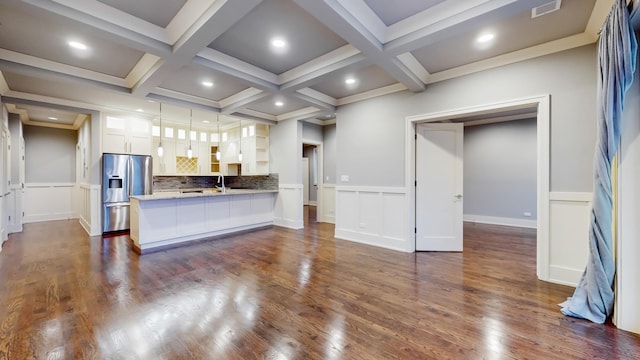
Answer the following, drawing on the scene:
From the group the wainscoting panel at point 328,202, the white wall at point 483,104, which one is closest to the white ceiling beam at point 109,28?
the white wall at point 483,104

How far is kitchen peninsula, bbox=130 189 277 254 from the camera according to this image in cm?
427

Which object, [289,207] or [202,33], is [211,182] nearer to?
[289,207]

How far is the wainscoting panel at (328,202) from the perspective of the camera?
7.15 meters

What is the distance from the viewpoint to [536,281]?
305 centimetres

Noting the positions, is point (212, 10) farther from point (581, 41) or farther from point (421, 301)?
point (581, 41)

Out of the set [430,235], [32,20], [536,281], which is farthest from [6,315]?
[536,281]

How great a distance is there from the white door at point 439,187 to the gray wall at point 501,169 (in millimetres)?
3353

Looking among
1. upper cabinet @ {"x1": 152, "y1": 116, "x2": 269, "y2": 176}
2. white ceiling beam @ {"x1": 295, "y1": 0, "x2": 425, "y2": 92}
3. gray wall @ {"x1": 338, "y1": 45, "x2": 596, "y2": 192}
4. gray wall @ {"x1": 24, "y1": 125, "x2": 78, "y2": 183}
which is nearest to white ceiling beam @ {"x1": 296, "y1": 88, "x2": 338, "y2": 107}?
gray wall @ {"x1": 338, "y1": 45, "x2": 596, "y2": 192}

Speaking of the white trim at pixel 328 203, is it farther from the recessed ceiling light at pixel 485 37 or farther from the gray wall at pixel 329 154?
the recessed ceiling light at pixel 485 37

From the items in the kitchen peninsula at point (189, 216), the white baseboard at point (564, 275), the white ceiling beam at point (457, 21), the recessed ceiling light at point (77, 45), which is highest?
the recessed ceiling light at point (77, 45)

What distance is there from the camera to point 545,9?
7.86 ft

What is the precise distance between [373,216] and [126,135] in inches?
225

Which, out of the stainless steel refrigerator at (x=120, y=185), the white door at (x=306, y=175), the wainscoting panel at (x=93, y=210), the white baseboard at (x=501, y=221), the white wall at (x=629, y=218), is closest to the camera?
the white wall at (x=629, y=218)

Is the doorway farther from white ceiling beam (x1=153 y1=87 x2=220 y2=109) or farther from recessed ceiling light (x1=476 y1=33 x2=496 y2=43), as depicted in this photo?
recessed ceiling light (x1=476 y1=33 x2=496 y2=43)
